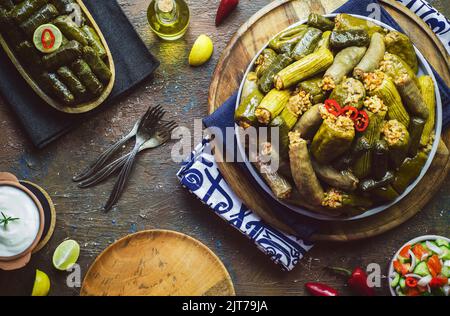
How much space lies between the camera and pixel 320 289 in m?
3.31

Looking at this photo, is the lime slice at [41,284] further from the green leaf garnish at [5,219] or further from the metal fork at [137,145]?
the metal fork at [137,145]

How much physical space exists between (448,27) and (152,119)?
6.91ft

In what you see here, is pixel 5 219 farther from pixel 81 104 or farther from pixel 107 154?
pixel 81 104

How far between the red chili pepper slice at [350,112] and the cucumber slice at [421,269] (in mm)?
1205

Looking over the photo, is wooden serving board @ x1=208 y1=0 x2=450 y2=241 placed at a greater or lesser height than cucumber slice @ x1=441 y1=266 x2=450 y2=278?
greater

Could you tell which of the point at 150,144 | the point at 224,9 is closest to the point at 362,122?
the point at 224,9

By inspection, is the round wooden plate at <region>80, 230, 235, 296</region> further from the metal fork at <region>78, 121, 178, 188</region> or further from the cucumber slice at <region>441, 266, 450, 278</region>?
the cucumber slice at <region>441, 266, 450, 278</region>

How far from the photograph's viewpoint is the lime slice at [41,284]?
10.8 feet

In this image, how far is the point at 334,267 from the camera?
11.0 feet

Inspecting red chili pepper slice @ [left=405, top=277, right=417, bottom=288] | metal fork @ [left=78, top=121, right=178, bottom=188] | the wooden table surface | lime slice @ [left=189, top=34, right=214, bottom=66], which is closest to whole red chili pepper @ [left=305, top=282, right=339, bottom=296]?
the wooden table surface

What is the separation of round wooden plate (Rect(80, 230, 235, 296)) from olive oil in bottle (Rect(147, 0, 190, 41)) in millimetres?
1396

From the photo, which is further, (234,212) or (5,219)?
(234,212)

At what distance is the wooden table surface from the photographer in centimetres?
337

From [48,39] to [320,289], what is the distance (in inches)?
95.7
